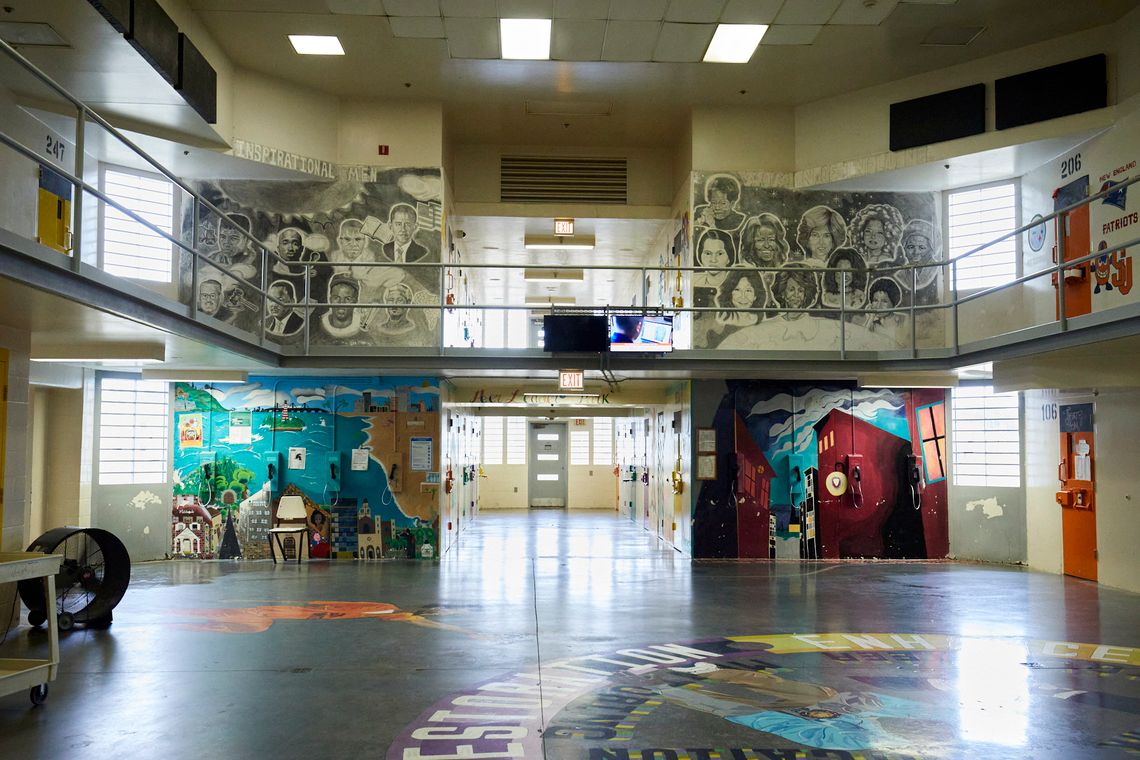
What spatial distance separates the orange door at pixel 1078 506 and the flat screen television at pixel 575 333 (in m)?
6.32

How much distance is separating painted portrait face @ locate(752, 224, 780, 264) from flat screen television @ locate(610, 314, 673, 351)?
2664mm

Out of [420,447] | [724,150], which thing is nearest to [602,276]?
[724,150]

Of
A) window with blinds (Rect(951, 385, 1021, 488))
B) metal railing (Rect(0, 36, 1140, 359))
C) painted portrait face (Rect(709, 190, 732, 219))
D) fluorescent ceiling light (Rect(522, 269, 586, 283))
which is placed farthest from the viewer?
fluorescent ceiling light (Rect(522, 269, 586, 283))

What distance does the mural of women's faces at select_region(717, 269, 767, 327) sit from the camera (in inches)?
518

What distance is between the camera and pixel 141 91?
983 centimetres

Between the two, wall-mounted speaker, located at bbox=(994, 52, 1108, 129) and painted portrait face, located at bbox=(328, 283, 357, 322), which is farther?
painted portrait face, located at bbox=(328, 283, 357, 322)

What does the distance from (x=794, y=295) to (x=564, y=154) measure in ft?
16.5

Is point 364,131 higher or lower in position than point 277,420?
higher

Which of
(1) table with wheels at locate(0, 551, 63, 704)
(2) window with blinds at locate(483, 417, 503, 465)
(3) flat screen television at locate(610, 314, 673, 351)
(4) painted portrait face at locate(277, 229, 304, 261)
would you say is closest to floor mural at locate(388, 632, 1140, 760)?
(1) table with wheels at locate(0, 551, 63, 704)

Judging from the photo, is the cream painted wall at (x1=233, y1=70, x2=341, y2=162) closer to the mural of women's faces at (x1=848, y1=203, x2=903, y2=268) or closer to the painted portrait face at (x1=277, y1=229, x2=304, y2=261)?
the painted portrait face at (x1=277, y1=229, x2=304, y2=261)

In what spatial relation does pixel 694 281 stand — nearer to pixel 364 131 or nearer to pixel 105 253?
pixel 364 131

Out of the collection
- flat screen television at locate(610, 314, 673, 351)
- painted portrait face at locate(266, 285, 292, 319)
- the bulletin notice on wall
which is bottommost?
the bulletin notice on wall

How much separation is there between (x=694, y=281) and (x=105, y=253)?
8101 millimetres

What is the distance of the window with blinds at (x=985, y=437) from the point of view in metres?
13.0
